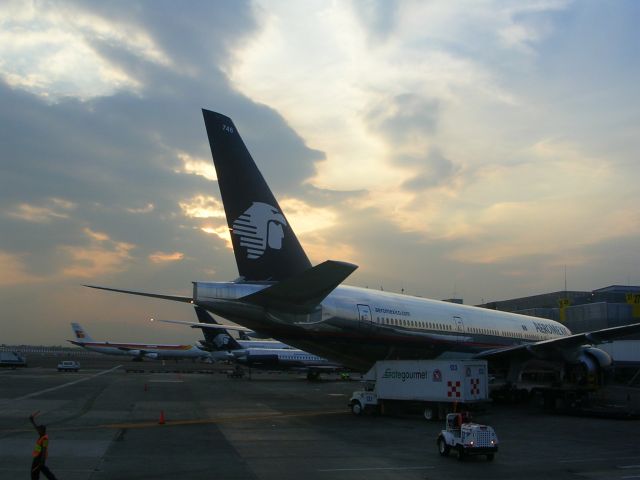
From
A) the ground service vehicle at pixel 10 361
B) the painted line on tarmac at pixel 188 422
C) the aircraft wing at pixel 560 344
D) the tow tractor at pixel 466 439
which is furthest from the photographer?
the ground service vehicle at pixel 10 361

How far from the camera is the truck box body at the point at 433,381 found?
25.1 metres

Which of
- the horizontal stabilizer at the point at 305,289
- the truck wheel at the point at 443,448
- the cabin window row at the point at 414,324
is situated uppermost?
the horizontal stabilizer at the point at 305,289

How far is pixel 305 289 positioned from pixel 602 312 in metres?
42.4

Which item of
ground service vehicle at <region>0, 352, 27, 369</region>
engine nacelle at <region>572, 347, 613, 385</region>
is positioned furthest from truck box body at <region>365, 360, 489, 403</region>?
ground service vehicle at <region>0, 352, 27, 369</region>

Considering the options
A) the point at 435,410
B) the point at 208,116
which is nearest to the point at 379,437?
the point at 435,410

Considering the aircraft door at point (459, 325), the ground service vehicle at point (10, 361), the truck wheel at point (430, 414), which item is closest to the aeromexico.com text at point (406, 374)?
the truck wheel at point (430, 414)

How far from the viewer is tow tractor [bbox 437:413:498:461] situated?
51.2 feet

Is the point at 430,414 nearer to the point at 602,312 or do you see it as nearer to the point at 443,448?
the point at 443,448

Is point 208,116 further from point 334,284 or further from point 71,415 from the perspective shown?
point 71,415

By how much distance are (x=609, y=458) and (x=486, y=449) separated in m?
3.60

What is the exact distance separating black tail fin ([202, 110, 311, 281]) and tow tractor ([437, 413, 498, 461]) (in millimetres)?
9867

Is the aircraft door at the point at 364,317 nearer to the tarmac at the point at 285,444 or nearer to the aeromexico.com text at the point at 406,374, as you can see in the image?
the aeromexico.com text at the point at 406,374

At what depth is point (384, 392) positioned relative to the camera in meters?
27.6

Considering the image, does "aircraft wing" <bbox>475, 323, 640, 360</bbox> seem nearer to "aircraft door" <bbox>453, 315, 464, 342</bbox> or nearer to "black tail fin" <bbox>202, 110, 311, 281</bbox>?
"aircraft door" <bbox>453, 315, 464, 342</bbox>
